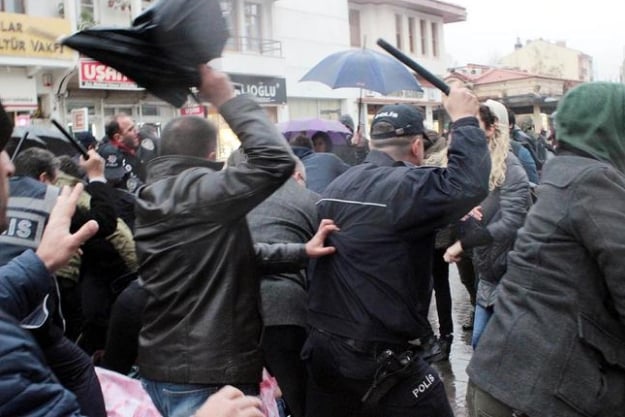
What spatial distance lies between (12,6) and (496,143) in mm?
17380

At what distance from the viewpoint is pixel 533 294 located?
→ 2455mm

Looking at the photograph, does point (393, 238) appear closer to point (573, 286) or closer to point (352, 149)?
point (573, 286)

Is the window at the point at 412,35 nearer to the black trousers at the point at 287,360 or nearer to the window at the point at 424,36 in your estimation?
the window at the point at 424,36

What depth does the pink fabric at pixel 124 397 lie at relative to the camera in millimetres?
3160

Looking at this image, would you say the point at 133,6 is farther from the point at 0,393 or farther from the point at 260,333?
the point at 0,393

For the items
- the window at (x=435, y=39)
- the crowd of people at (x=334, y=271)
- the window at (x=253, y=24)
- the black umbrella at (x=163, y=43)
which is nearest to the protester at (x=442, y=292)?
the crowd of people at (x=334, y=271)

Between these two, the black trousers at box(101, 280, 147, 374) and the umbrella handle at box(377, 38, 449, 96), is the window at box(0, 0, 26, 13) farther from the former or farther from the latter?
the umbrella handle at box(377, 38, 449, 96)

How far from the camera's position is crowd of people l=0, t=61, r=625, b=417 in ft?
7.72

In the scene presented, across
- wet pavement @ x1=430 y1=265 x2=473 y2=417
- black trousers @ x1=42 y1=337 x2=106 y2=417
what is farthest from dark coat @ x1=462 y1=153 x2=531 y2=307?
black trousers @ x1=42 y1=337 x2=106 y2=417

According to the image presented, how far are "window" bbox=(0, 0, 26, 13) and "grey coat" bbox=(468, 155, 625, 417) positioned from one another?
63.2 ft

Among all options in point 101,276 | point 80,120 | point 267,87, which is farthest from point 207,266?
point 267,87

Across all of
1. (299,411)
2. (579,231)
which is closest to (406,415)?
(299,411)

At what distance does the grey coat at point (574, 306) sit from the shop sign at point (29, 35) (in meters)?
17.4

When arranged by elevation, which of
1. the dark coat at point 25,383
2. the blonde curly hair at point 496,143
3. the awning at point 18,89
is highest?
the awning at point 18,89
